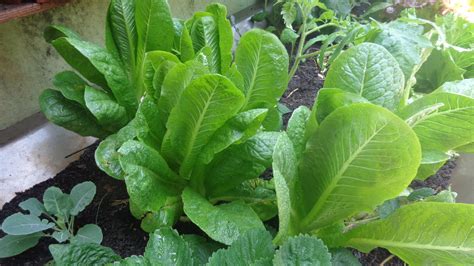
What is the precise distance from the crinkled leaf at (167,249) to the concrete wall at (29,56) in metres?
0.60

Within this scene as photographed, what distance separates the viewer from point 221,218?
0.78 m

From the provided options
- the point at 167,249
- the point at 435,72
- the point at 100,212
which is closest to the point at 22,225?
the point at 100,212

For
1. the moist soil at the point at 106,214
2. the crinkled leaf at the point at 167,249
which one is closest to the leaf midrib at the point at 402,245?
the moist soil at the point at 106,214

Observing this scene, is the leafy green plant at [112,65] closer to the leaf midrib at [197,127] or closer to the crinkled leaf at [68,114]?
the crinkled leaf at [68,114]

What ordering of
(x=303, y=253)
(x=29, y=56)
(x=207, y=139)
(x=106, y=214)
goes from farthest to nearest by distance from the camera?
(x=29, y=56)
(x=106, y=214)
(x=207, y=139)
(x=303, y=253)

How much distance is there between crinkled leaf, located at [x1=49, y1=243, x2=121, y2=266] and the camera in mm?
Result: 735

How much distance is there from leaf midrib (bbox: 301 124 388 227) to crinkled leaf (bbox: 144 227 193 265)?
0.27 meters

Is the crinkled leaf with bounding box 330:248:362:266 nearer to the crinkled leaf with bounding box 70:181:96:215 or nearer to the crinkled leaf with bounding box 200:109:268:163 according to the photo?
the crinkled leaf with bounding box 200:109:268:163

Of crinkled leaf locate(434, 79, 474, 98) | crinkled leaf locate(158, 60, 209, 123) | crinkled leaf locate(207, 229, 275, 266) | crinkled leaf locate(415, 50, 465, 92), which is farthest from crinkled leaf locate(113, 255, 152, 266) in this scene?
crinkled leaf locate(415, 50, 465, 92)

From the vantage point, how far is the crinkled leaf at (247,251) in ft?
2.21

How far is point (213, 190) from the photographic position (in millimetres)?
934

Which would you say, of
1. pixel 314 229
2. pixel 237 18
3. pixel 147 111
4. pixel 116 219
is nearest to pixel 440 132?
pixel 314 229

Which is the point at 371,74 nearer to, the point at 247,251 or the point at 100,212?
the point at 247,251

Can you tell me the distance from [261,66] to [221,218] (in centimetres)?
35
